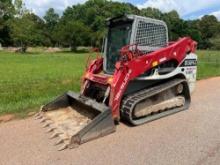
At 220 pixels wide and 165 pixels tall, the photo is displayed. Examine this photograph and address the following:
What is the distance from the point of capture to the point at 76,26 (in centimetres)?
7431

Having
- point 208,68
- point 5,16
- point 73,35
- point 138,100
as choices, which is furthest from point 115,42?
point 5,16

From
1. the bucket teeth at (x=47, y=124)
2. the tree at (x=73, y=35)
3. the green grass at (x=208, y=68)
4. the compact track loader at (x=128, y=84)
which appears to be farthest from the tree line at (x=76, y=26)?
the bucket teeth at (x=47, y=124)

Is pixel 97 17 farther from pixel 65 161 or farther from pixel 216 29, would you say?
pixel 65 161

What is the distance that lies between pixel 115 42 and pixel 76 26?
68275mm

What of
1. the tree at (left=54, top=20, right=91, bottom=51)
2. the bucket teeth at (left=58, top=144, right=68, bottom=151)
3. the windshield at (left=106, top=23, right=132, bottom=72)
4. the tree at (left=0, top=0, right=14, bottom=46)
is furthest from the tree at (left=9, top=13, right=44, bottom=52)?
the bucket teeth at (left=58, top=144, right=68, bottom=151)

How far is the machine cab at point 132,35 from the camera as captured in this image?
6.90 meters

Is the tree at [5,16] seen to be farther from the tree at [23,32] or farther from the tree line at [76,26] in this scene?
the tree at [23,32]

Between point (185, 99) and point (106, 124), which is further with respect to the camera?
point (185, 99)

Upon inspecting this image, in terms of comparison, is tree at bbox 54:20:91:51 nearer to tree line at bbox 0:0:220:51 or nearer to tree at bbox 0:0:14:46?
tree line at bbox 0:0:220:51

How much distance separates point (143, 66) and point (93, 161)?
2579 millimetres

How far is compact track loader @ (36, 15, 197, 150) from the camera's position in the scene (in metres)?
6.21

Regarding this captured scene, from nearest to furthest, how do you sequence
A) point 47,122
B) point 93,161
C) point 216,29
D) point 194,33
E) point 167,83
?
point 93,161, point 47,122, point 167,83, point 194,33, point 216,29

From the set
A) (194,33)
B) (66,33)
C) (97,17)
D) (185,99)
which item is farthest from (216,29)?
(185,99)

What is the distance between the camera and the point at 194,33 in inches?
3354
